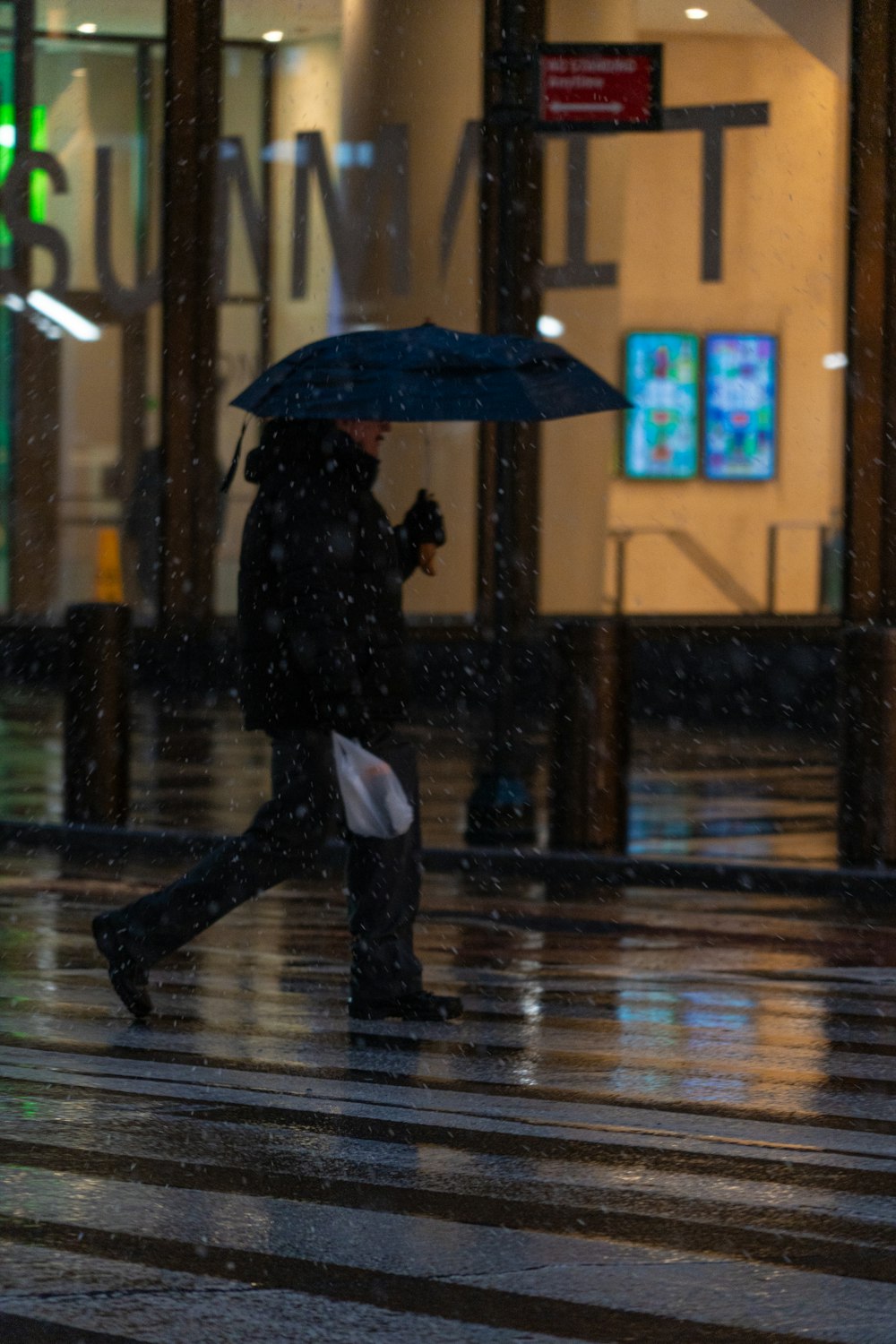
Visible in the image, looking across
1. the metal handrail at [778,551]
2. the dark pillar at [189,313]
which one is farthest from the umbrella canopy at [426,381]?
the dark pillar at [189,313]

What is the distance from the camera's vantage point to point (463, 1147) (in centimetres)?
594

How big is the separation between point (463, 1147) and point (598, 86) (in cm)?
820

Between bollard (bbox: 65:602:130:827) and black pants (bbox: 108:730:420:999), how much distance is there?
215 inches

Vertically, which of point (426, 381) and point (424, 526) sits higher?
point (426, 381)

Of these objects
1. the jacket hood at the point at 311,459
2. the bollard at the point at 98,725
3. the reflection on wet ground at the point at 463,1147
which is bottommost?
the reflection on wet ground at the point at 463,1147

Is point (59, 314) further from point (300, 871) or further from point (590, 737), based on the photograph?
point (300, 871)

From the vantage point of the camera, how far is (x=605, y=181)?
21781 millimetres

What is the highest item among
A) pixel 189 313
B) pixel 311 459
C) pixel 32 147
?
pixel 32 147

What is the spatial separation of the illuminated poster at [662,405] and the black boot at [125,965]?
49.1 ft

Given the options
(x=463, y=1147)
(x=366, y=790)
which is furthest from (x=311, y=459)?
(x=463, y=1147)

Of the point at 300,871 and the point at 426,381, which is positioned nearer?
the point at 300,871

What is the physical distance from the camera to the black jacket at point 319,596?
24.6ft

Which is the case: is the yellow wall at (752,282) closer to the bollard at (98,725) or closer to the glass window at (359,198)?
the glass window at (359,198)

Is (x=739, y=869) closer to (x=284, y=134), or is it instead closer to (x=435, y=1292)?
(x=435, y=1292)
